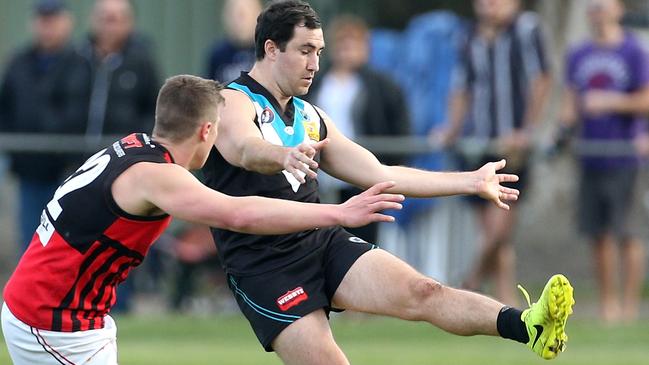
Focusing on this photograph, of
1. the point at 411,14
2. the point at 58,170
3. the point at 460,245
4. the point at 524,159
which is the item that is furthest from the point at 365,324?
the point at 411,14

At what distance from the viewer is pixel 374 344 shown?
11.3 m

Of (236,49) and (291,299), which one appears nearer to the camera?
(291,299)

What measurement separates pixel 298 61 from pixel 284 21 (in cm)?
21

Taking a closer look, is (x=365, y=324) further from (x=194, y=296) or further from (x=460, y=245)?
A: (x=194, y=296)

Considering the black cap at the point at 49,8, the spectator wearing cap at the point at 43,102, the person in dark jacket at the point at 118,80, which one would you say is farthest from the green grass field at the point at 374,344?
the black cap at the point at 49,8

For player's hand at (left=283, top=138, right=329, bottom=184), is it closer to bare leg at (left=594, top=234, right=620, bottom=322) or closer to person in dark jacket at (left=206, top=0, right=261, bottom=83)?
person in dark jacket at (left=206, top=0, right=261, bottom=83)

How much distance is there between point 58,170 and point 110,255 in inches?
264

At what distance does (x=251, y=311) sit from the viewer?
691 cm

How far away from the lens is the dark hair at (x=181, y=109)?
20.1 ft

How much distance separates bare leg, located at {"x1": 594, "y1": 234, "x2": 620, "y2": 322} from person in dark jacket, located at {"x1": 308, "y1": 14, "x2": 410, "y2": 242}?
5.96 ft

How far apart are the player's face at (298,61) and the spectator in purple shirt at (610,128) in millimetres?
5541

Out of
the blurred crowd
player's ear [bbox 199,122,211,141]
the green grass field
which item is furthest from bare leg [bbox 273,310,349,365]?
the blurred crowd

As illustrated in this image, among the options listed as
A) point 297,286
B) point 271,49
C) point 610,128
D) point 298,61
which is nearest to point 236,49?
point 610,128

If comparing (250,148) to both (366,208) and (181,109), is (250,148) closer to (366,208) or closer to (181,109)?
(181,109)
